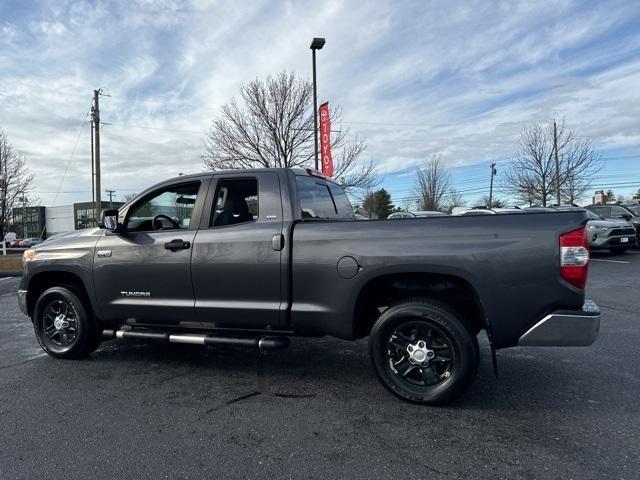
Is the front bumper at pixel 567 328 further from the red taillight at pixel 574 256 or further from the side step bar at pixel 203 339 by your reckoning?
the side step bar at pixel 203 339

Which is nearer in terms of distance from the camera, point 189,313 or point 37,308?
point 189,313

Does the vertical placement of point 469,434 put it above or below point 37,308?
below

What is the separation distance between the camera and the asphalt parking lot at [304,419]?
110 inches

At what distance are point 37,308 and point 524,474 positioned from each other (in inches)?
193

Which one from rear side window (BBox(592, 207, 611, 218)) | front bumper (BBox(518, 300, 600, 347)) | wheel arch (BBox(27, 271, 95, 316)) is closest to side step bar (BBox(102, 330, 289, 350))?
wheel arch (BBox(27, 271, 95, 316))

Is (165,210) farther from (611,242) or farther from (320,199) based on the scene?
(611,242)

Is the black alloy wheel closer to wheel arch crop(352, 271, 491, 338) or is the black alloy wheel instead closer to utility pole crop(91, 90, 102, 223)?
wheel arch crop(352, 271, 491, 338)

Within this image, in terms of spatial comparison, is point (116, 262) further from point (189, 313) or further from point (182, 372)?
point (182, 372)

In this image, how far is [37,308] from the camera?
503 cm

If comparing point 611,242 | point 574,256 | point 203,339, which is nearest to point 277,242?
point 203,339

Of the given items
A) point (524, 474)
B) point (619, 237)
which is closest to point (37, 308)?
point (524, 474)

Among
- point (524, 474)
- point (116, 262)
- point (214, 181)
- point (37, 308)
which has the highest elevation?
point (214, 181)

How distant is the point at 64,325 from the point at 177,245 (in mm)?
1813

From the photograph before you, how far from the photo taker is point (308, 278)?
3.86 metres
